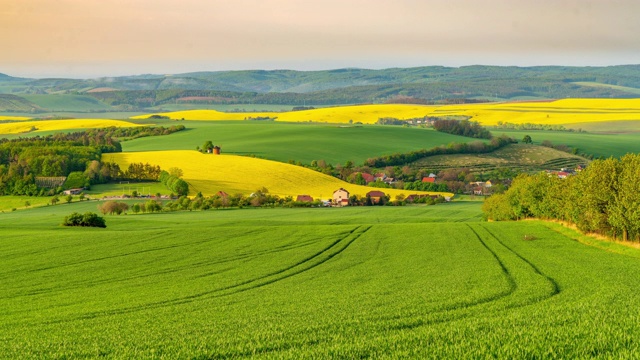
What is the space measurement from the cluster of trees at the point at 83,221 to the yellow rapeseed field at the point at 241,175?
39.0 meters

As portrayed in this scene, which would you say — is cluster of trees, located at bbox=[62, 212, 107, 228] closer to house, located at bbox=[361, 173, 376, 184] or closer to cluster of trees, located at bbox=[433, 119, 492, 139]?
house, located at bbox=[361, 173, 376, 184]

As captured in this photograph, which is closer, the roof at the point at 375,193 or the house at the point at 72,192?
the house at the point at 72,192

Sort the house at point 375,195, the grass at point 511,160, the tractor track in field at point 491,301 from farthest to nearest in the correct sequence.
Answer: the grass at point 511,160 → the house at point 375,195 → the tractor track in field at point 491,301

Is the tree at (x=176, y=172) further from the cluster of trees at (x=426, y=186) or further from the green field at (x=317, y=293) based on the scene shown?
the green field at (x=317, y=293)

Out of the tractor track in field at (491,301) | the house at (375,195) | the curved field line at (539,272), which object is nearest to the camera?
the tractor track in field at (491,301)

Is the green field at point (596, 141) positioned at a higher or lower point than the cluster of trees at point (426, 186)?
higher

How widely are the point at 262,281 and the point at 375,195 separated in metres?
69.9

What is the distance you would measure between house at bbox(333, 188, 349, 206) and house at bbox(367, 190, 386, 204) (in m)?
3.42

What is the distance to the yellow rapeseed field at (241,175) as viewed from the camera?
4227 inches

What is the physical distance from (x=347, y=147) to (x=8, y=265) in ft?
389

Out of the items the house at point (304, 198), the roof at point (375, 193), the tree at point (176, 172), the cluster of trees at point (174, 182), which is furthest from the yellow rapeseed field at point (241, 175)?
the house at point (304, 198)

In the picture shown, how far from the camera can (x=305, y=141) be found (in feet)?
523

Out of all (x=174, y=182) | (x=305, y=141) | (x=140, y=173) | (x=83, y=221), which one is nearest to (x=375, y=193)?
(x=174, y=182)

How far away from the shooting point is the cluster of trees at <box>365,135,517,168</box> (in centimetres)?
13788
